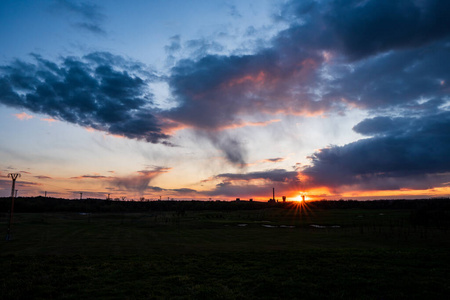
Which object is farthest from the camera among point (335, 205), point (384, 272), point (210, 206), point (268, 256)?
point (210, 206)

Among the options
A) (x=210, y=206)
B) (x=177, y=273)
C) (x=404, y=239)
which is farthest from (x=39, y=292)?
(x=210, y=206)

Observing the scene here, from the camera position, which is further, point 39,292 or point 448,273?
point 448,273

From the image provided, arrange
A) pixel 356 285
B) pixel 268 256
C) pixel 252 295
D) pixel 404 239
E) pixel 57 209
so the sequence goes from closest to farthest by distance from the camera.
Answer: pixel 252 295 < pixel 356 285 < pixel 268 256 < pixel 404 239 < pixel 57 209

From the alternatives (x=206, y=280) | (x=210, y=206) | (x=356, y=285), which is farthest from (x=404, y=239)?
(x=210, y=206)

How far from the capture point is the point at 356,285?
14.0 meters

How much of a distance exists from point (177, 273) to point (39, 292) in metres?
7.04

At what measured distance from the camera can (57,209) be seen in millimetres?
153250

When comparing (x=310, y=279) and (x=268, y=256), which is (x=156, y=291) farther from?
(x=268, y=256)

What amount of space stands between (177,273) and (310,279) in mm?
7740

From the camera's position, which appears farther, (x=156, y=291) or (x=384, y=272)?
(x=384, y=272)

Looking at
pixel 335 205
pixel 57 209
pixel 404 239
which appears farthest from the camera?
pixel 335 205

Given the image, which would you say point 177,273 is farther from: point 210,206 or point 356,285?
point 210,206

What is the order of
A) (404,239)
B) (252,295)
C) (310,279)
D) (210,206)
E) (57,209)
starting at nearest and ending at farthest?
(252,295)
(310,279)
(404,239)
(57,209)
(210,206)

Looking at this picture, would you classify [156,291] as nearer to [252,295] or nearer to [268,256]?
[252,295]
